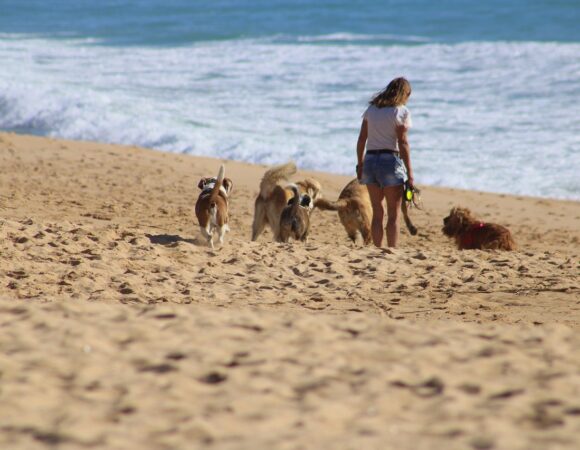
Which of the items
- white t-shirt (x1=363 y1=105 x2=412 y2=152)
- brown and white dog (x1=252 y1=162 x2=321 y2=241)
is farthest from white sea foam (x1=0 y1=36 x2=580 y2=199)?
white t-shirt (x1=363 y1=105 x2=412 y2=152)

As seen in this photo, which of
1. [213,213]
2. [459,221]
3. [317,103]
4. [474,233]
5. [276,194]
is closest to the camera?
[213,213]

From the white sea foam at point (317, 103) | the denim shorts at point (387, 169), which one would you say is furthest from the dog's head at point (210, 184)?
the white sea foam at point (317, 103)

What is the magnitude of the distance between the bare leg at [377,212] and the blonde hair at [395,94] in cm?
84

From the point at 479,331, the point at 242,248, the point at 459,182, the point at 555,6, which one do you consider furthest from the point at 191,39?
the point at 479,331

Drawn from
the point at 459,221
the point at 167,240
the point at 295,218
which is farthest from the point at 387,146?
the point at 167,240

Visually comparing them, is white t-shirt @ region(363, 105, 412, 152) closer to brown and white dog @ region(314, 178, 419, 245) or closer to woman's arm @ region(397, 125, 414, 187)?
woman's arm @ region(397, 125, 414, 187)

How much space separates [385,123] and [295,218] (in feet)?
4.97

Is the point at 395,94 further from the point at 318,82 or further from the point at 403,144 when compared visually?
the point at 318,82

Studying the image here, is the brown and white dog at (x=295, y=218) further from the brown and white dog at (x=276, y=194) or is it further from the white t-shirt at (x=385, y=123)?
the white t-shirt at (x=385, y=123)

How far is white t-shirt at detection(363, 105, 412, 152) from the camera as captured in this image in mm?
9594

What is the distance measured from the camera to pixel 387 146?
32.0 ft

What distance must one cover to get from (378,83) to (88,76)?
26.3 feet

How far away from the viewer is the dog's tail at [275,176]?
10.6 metres

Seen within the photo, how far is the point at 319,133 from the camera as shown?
2081 cm
